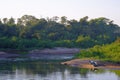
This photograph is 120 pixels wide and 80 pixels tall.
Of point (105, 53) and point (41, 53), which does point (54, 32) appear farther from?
point (105, 53)

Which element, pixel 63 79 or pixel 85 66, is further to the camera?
pixel 85 66

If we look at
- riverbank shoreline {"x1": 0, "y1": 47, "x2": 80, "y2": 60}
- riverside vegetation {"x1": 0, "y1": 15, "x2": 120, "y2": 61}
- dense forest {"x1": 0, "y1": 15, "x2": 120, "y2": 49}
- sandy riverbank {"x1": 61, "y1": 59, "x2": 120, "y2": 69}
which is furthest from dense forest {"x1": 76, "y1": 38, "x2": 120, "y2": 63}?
dense forest {"x1": 0, "y1": 15, "x2": 120, "y2": 49}

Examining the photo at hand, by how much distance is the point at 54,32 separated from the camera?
9606 cm

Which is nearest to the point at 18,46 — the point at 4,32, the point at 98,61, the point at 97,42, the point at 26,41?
the point at 26,41

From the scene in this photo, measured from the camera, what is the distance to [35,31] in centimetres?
9306

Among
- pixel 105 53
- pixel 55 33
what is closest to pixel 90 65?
pixel 105 53

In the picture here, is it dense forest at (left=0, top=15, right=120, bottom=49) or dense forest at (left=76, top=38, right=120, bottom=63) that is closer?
dense forest at (left=76, top=38, right=120, bottom=63)

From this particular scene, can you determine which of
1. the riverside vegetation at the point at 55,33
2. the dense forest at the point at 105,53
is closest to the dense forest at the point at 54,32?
the riverside vegetation at the point at 55,33

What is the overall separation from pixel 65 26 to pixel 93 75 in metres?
66.1

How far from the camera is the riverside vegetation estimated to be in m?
81.7

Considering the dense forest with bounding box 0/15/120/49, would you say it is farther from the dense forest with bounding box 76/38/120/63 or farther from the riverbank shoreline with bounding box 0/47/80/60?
the dense forest with bounding box 76/38/120/63

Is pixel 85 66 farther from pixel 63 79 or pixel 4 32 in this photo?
pixel 4 32

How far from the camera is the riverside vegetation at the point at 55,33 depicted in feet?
268

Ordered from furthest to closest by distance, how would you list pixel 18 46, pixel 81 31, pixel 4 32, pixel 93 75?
pixel 81 31
pixel 4 32
pixel 18 46
pixel 93 75
